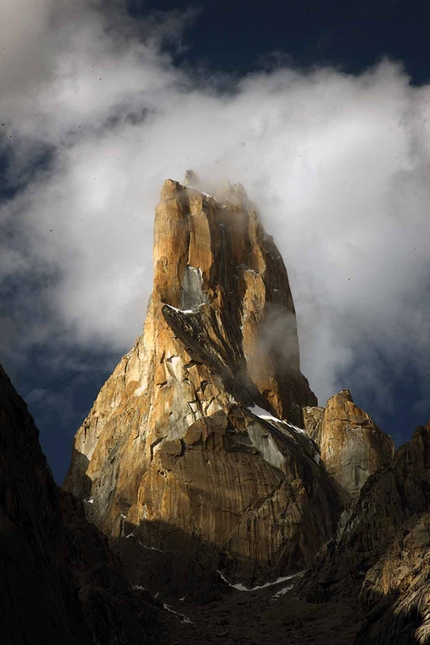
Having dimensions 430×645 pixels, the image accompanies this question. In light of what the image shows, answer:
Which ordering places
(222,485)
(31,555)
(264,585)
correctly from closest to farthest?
(31,555) → (264,585) → (222,485)

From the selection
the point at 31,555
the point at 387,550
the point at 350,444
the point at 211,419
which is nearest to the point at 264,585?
the point at 211,419

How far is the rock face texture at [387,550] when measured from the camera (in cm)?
7594

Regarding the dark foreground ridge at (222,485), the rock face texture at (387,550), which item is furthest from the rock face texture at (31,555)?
the rock face texture at (387,550)

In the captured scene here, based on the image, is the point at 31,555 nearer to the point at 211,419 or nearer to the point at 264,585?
the point at 264,585

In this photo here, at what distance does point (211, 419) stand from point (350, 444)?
23.5m

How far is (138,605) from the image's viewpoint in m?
92.4

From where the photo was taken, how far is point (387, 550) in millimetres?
93000

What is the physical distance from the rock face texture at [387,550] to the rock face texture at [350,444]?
2580 centimetres

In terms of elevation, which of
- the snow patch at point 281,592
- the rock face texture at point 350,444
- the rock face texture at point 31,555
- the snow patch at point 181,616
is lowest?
the rock face texture at point 31,555

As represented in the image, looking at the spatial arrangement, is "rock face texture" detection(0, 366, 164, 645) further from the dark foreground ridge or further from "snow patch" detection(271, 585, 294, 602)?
"snow patch" detection(271, 585, 294, 602)

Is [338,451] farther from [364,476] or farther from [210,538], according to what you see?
[210,538]

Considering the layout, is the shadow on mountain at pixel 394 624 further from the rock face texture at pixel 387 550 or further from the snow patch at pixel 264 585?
the snow patch at pixel 264 585

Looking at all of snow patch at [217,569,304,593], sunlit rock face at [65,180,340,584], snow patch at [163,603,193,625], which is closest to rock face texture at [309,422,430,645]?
snow patch at [217,569,304,593]

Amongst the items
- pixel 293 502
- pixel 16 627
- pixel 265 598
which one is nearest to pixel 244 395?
pixel 293 502
